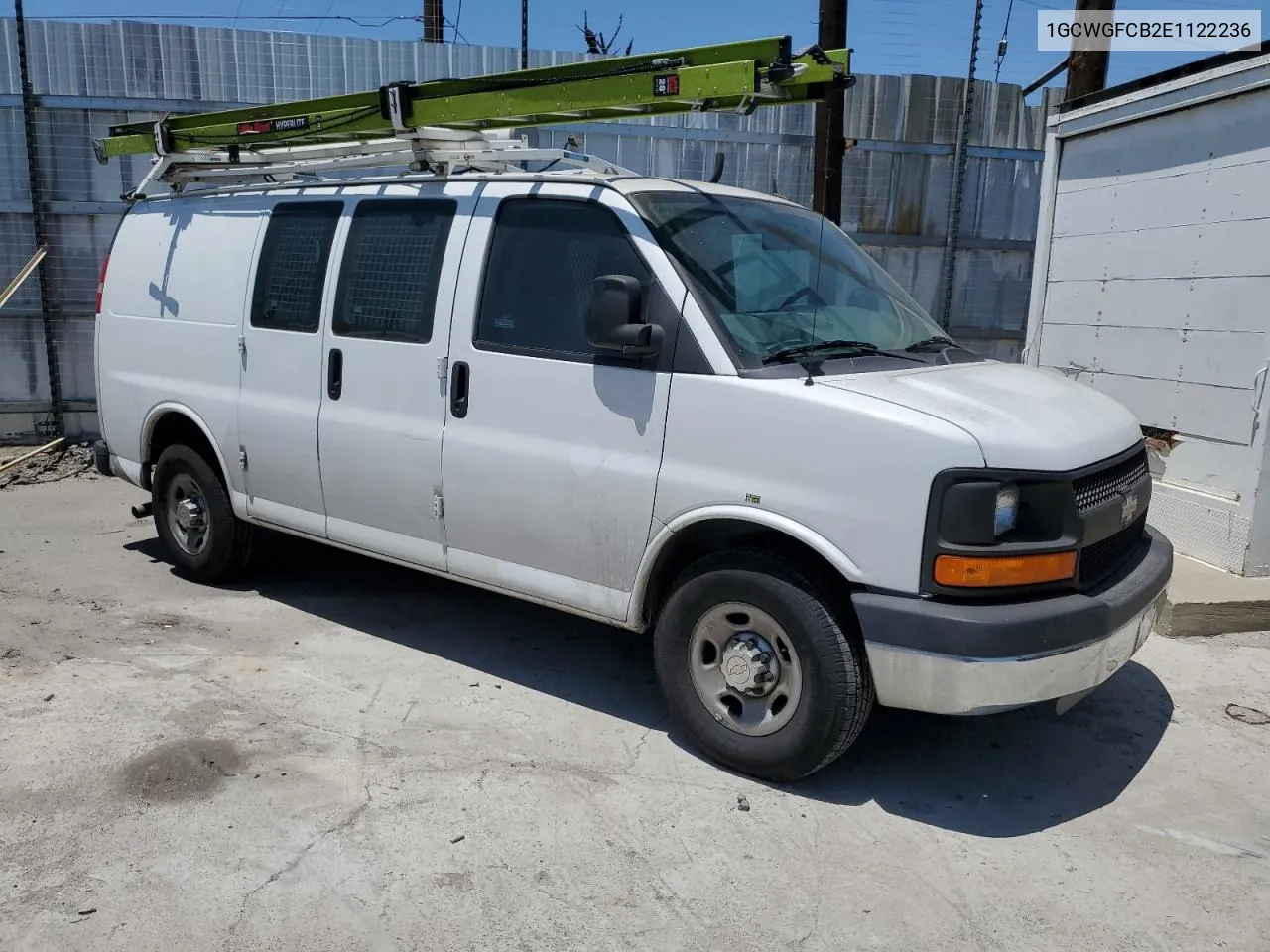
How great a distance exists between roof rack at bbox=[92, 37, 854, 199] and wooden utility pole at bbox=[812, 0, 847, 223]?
3946 millimetres

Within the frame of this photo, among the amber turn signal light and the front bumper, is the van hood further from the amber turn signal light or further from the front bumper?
the front bumper

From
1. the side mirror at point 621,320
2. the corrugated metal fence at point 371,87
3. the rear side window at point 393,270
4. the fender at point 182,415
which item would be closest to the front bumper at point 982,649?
the side mirror at point 621,320

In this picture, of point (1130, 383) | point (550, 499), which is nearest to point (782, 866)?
point (550, 499)

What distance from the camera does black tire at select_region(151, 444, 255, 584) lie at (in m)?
5.75

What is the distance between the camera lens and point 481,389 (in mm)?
4395

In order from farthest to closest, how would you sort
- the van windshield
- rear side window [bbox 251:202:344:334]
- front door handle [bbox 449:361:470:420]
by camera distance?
rear side window [bbox 251:202:344:334] → front door handle [bbox 449:361:470:420] → the van windshield

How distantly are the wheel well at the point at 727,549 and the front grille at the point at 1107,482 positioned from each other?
2.81 ft

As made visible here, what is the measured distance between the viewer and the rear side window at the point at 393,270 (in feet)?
15.2

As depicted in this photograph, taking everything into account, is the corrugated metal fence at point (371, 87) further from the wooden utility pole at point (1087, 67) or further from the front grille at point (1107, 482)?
the front grille at point (1107, 482)

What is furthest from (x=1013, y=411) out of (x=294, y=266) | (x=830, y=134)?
(x=830, y=134)

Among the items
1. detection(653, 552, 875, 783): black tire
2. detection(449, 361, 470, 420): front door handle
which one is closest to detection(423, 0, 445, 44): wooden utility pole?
detection(449, 361, 470, 420): front door handle

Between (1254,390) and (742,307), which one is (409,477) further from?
(1254,390)

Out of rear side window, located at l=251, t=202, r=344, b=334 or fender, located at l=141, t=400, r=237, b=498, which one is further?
fender, located at l=141, t=400, r=237, b=498

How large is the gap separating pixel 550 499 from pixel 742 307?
1.09 meters
